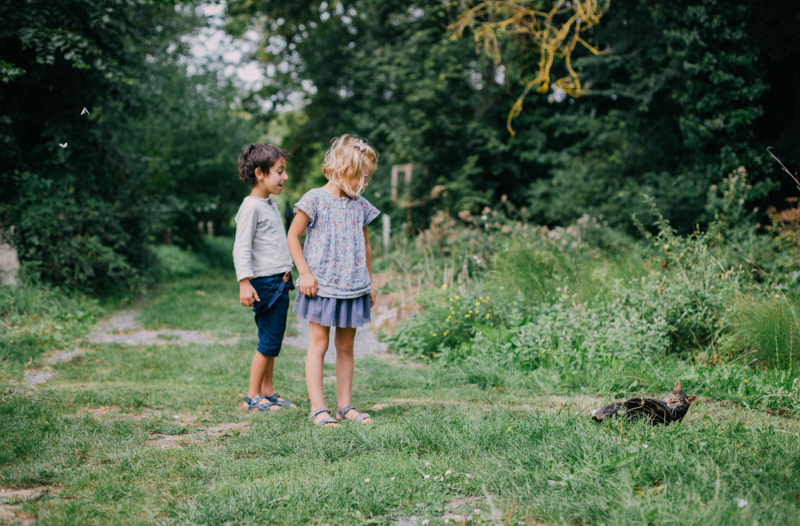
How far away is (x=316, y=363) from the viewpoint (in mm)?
3404

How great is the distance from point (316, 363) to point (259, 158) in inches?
55.3

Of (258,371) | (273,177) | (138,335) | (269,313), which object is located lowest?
(138,335)

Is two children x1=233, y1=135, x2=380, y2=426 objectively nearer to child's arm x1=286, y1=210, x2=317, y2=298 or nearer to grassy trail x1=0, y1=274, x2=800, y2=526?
child's arm x1=286, y1=210, x2=317, y2=298

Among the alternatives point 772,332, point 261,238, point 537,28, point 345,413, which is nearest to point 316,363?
point 345,413

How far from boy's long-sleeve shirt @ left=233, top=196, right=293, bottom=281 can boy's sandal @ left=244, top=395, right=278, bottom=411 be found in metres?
0.84

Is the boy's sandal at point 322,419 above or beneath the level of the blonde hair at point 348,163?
beneath

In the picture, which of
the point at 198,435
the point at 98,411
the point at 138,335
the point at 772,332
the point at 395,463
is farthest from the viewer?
the point at 138,335

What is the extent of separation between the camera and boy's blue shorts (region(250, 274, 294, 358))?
12.1 ft

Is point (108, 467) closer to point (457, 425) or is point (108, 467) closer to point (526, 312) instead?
point (457, 425)

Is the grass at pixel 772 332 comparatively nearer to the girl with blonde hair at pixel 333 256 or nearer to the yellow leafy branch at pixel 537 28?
the girl with blonde hair at pixel 333 256

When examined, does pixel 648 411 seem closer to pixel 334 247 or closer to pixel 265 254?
pixel 334 247

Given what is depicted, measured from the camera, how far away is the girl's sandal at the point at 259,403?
362 centimetres

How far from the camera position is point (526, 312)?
531 cm

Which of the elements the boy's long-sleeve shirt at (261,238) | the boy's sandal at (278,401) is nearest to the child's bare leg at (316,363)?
the boy's sandal at (278,401)
